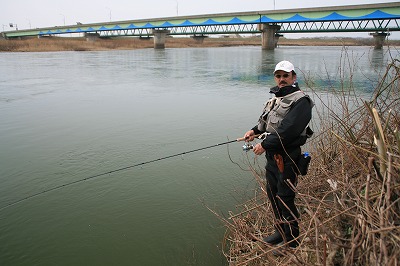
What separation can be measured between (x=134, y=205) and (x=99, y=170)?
54.1 inches

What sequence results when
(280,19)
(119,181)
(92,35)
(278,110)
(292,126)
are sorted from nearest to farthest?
(292,126) < (278,110) < (119,181) < (280,19) < (92,35)

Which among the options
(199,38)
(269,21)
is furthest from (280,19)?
(199,38)

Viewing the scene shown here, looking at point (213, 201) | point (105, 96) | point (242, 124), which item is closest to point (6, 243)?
point (213, 201)

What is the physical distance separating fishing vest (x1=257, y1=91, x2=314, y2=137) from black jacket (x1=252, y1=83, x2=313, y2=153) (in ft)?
0.14

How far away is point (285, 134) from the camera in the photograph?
9.78ft

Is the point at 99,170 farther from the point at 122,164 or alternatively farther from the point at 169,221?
the point at 169,221

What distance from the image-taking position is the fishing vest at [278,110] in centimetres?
301

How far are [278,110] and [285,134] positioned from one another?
268 mm

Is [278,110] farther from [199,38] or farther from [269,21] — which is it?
[199,38]

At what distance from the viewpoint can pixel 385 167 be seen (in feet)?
6.14

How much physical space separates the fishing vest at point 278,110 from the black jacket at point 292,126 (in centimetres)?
4

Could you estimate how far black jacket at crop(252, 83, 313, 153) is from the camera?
2.94 m

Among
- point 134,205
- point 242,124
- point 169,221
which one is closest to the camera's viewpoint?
A: point 169,221

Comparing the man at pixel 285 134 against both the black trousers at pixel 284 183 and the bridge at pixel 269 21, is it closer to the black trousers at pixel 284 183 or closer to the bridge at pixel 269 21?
the black trousers at pixel 284 183
